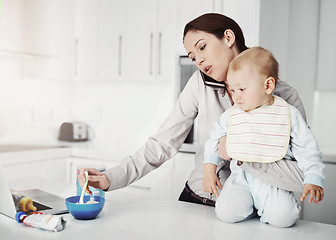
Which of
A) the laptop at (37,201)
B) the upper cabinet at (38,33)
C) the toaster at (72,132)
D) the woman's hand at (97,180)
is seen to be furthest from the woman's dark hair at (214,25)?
the toaster at (72,132)

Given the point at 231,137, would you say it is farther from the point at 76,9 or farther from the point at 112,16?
the point at 76,9

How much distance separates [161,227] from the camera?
0.99 m

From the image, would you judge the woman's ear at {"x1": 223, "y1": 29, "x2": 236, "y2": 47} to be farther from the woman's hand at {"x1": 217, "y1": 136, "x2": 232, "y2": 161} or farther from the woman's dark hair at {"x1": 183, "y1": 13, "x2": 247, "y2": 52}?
the woman's hand at {"x1": 217, "y1": 136, "x2": 232, "y2": 161}

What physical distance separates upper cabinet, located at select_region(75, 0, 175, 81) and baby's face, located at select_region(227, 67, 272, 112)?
5.84 feet

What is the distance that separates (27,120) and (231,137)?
260 cm

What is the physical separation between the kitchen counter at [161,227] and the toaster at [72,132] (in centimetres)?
234

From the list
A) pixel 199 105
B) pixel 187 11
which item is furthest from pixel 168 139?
pixel 187 11

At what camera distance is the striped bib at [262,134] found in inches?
41.7

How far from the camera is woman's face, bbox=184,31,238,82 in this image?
1.32 metres

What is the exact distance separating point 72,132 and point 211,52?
240 cm

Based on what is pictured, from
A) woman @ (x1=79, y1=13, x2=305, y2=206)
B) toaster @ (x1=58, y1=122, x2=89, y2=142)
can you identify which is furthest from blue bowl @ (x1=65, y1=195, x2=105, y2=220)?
toaster @ (x1=58, y1=122, x2=89, y2=142)

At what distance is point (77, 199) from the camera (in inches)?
43.7

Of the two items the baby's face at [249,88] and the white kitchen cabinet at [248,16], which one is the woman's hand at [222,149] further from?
the white kitchen cabinet at [248,16]

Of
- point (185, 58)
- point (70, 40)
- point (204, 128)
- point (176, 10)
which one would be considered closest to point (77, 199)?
point (204, 128)
